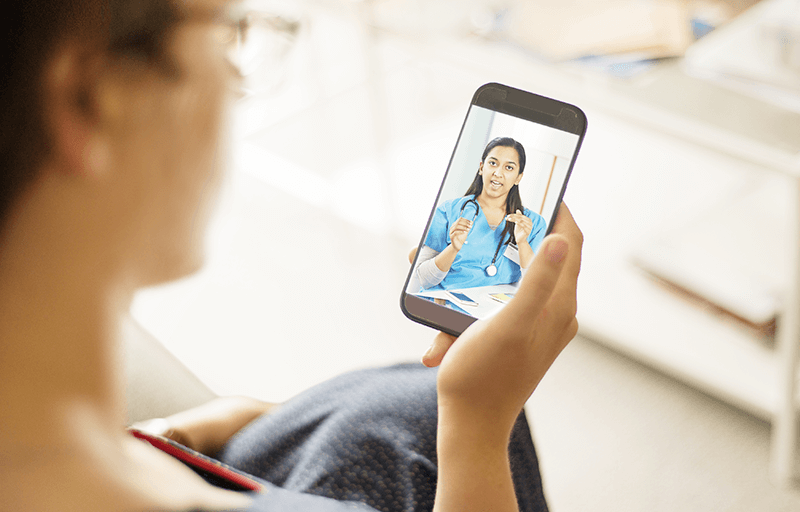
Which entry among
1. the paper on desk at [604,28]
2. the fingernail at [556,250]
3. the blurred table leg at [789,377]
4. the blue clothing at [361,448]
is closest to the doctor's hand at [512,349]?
the fingernail at [556,250]

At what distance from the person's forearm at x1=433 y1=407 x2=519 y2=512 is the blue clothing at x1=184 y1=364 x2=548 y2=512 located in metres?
0.10

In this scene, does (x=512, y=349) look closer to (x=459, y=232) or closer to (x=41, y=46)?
(x=459, y=232)

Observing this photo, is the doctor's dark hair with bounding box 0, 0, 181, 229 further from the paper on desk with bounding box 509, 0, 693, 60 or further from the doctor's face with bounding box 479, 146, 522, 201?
the paper on desk with bounding box 509, 0, 693, 60

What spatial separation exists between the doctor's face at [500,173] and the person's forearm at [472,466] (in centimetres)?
19

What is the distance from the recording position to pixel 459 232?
57 cm

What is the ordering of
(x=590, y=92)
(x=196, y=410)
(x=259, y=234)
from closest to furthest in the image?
(x=196, y=410) < (x=590, y=92) < (x=259, y=234)

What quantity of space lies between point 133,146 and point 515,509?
0.40m

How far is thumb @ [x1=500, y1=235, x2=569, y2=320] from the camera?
0.47 metres

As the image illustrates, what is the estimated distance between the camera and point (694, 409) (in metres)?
1.20

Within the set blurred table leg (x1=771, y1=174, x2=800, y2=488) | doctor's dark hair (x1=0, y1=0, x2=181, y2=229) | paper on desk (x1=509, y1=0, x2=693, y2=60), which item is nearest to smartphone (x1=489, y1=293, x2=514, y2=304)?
doctor's dark hair (x1=0, y1=0, x2=181, y2=229)

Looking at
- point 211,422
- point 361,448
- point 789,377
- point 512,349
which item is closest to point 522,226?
point 512,349

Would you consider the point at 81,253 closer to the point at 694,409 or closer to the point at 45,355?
the point at 45,355

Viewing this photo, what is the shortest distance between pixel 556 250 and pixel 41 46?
1.09ft

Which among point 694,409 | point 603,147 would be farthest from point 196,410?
point 603,147
